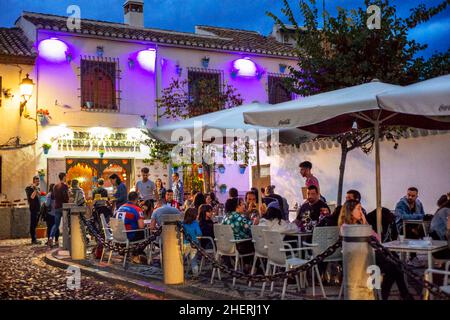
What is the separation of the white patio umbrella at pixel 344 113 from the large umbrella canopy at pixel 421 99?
0.19 metres

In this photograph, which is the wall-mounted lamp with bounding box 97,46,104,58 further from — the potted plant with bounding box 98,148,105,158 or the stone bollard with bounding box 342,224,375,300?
the stone bollard with bounding box 342,224,375,300

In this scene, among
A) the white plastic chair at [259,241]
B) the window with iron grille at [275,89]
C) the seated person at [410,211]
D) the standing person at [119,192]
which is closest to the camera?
the white plastic chair at [259,241]

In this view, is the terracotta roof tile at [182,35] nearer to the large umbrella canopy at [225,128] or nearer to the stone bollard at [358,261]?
the large umbrella canopy at [225,128]

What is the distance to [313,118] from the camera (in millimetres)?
7844

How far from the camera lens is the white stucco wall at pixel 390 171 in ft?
49.1

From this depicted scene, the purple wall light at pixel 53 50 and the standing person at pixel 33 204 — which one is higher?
the purple wall light at pixel 53 50

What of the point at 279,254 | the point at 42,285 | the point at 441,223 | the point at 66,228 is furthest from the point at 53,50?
the point at 441,223

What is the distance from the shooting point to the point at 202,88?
20.5 metres

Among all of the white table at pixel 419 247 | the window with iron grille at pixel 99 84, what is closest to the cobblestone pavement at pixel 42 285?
the white table at pixel 419 247

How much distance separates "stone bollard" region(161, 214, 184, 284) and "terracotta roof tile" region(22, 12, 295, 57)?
12.4 meters

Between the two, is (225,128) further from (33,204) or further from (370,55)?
(33,204)

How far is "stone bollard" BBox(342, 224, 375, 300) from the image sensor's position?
21.0 ft

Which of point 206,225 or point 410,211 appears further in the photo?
point 410,211

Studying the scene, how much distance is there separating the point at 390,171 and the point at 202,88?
7.13 m
